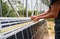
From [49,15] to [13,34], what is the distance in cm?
24

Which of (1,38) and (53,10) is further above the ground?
(53,10)

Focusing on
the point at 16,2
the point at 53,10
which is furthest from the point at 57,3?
the point at 16,2

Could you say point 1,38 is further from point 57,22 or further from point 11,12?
point 11,12

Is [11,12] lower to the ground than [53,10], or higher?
lower

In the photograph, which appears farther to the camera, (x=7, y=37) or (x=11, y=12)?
(x=11, y=12)

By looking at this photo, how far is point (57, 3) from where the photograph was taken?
1.11 metres

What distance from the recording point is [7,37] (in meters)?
1.02

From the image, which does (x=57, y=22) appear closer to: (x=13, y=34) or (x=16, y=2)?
(x=13, y=34)

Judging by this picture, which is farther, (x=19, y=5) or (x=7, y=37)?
(x=19, y=5)

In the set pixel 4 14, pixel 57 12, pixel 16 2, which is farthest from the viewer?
pixel 16 2

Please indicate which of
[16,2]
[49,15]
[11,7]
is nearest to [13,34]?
[49,15]

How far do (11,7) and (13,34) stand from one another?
1470 millimetres

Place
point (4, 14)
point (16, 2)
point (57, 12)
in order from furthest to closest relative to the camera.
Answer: point (16, 2) < point (4, 14) < point (57, 12)

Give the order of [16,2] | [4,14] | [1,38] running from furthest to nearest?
[16,2], [4,14], [1,38]
